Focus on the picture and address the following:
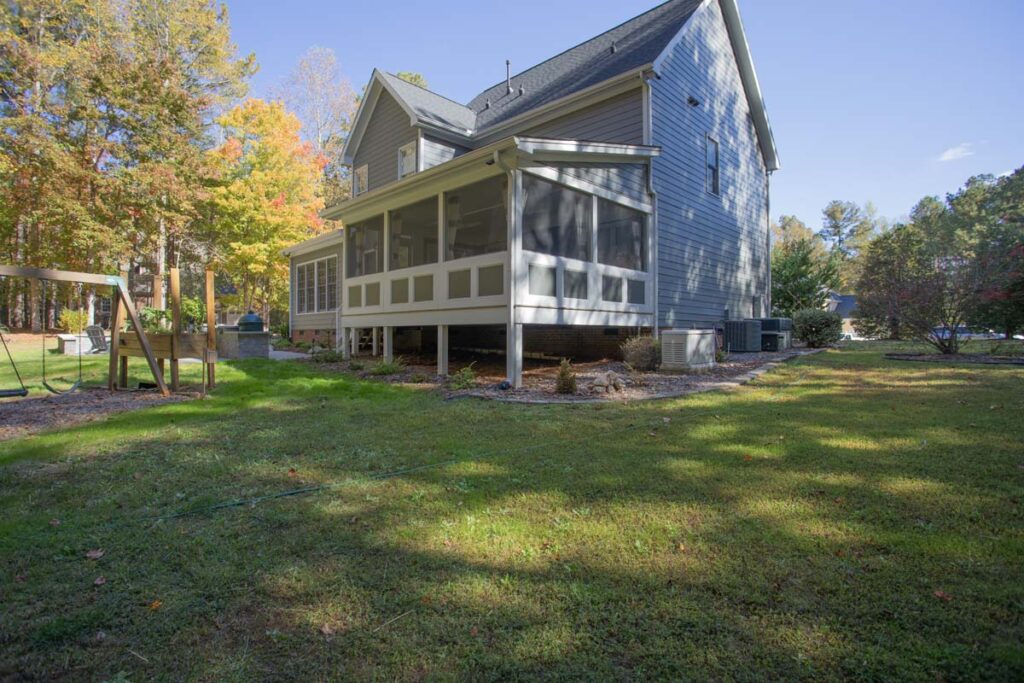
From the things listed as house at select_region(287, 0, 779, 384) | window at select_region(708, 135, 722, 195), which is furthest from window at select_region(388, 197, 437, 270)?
window at select_region(708, 135, 722, 195)

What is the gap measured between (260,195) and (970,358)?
25321 mm

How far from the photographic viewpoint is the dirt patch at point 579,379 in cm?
680

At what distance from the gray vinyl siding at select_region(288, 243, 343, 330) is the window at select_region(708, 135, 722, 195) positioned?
11295 millimetres

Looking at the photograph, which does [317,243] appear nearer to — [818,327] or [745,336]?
[745,336]

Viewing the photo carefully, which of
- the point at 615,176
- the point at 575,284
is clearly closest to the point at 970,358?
the point at 615,176

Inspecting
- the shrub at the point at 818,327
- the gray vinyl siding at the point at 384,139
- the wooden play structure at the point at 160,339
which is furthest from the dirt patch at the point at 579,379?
the gray vinyl siding at the point at 384,139

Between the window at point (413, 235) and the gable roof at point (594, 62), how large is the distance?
515 centimetres

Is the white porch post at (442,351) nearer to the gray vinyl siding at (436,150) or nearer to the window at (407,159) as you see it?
the gray vinyl siding at (436,150)

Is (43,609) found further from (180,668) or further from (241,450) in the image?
(241,450)

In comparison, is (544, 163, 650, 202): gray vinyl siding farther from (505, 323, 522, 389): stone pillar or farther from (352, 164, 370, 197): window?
(352, 164, 370, 197): window

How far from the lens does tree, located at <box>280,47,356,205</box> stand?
30797mm

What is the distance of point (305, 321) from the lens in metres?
18.0

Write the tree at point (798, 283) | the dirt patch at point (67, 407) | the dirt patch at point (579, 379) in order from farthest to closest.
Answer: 1. the tree at point (798, 283)
2. the dirt patch at point (579, 379)
3. the dirt patch at point (67, 407)

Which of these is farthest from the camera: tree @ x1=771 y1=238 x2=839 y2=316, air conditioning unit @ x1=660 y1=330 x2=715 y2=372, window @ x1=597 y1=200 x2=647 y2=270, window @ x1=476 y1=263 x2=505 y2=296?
tree @ x1=771 y1=238 x2=839 y2=316
